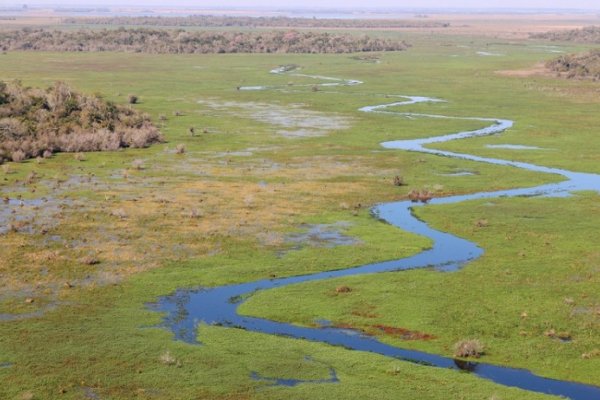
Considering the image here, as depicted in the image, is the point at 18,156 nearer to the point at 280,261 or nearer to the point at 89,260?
the point at 89,260

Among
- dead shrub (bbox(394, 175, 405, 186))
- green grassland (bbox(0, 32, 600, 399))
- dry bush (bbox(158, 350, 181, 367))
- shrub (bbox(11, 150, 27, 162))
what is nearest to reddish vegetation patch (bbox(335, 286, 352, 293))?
green grassland (bbox(0, 32, 600, 399))

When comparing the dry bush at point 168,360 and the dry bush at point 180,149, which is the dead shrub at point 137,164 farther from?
the dry bush at point 168,360

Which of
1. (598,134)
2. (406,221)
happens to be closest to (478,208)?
(406,221)

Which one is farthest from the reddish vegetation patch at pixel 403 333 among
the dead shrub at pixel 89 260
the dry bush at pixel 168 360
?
the dead shrub at pixel 89 260

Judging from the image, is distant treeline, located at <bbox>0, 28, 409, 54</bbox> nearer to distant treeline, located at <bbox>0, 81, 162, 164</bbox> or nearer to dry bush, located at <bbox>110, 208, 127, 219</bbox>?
distant treeline, located at <bbox>0, 81, 162, 164</bbox>

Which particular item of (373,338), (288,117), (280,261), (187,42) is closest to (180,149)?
(288,117)
